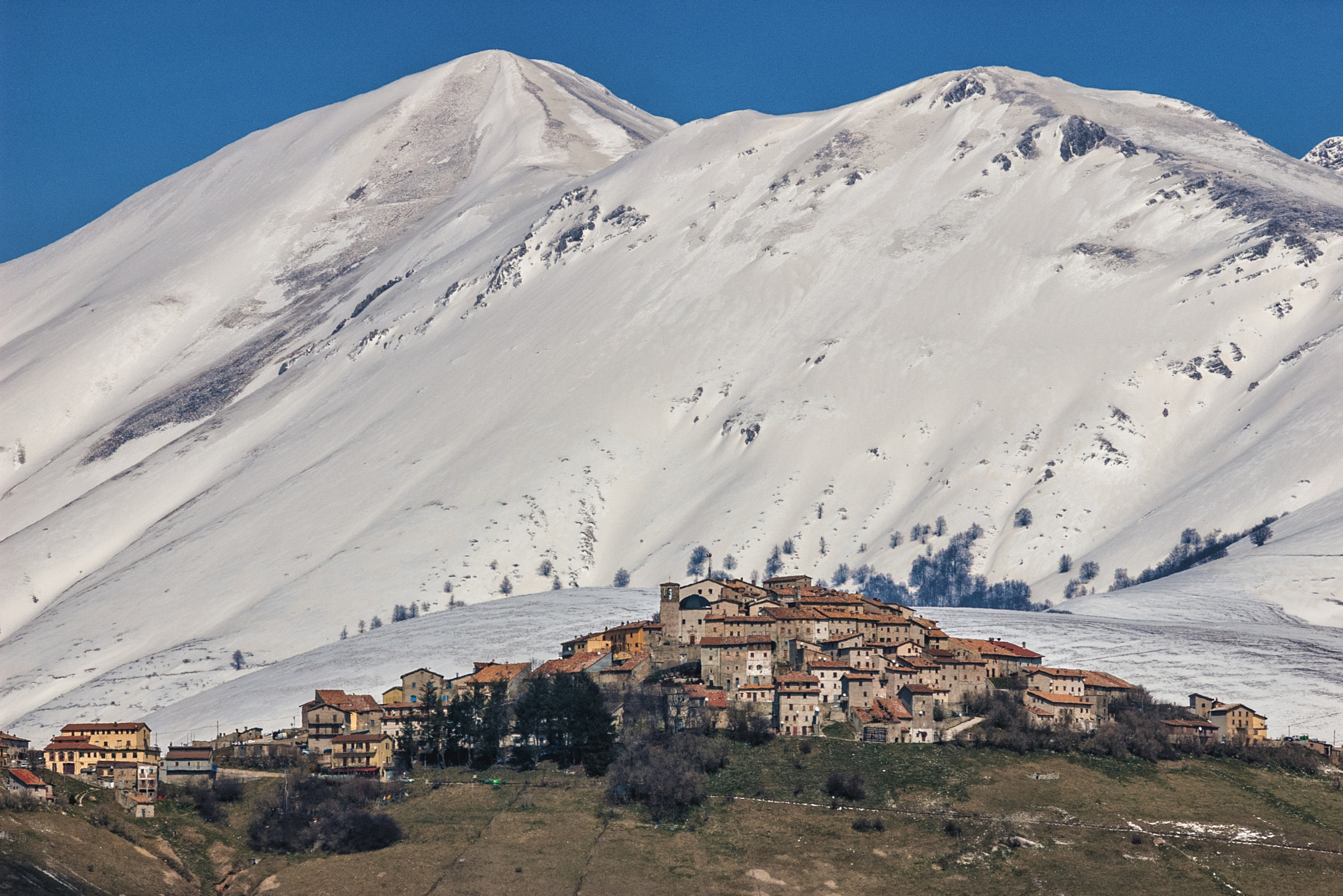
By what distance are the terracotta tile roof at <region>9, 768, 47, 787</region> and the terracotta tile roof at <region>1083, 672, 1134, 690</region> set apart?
262ft

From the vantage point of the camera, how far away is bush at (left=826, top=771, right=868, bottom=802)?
370ft

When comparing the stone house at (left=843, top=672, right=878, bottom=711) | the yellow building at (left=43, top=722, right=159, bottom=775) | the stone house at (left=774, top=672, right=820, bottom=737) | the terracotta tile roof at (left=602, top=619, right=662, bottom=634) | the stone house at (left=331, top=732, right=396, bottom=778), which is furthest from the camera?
the terracotta tile roof at (left=602, top=619, right=662, bottom=634)

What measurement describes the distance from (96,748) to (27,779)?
49.2 ft

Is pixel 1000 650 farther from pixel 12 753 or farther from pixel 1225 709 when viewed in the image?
pixel 12 753

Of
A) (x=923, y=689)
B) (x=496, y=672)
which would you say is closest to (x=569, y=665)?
(x=496, y=672)

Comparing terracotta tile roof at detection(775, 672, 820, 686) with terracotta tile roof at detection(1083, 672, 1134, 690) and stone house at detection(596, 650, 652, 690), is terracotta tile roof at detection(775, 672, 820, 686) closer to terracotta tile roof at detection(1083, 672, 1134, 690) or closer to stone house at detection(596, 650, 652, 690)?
stone house at detection(596, 650, 652, 690)

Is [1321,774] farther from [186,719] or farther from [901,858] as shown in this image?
[186,719]

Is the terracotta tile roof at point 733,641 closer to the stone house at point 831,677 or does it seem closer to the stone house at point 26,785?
the stone house at point 831,677

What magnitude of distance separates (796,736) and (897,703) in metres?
8.79

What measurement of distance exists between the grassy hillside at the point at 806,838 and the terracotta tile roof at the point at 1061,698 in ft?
33.8

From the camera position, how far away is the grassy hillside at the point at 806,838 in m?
97.8

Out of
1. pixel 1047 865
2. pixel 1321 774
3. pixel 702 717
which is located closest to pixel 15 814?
pixel 702 717

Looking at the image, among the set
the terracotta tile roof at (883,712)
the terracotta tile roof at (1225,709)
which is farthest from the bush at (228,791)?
the terracotta tile roof at (1225,709)

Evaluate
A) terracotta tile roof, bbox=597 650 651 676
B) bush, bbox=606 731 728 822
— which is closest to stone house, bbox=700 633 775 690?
terracotta tile roof, bbox=597 650 651 676
